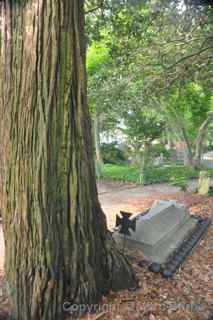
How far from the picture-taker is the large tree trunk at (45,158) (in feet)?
6.85

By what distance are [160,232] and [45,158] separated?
228cm

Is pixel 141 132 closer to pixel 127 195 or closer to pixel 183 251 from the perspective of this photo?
pixel 127 195

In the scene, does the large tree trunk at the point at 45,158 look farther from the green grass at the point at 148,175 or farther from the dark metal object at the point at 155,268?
the green grass at the point at 148,175

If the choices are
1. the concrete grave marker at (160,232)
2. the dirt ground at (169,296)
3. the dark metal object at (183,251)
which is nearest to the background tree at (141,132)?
the dark metal object at (183,251)

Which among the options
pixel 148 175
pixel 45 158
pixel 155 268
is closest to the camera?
pixel 45 158

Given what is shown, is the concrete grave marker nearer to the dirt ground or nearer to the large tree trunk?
the dirt ground

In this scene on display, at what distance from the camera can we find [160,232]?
12.2 ft

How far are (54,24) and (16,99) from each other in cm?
68

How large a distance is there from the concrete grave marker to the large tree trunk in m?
1.22

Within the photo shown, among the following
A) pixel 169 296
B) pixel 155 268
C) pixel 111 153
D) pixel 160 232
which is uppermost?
pixel 111 153

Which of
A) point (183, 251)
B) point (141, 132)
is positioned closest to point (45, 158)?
point (183, 251)

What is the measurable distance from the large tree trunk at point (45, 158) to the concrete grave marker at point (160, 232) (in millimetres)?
1219

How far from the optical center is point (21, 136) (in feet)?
7.06

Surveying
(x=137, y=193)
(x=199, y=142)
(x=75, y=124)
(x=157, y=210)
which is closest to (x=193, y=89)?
(x=199, y=142)
